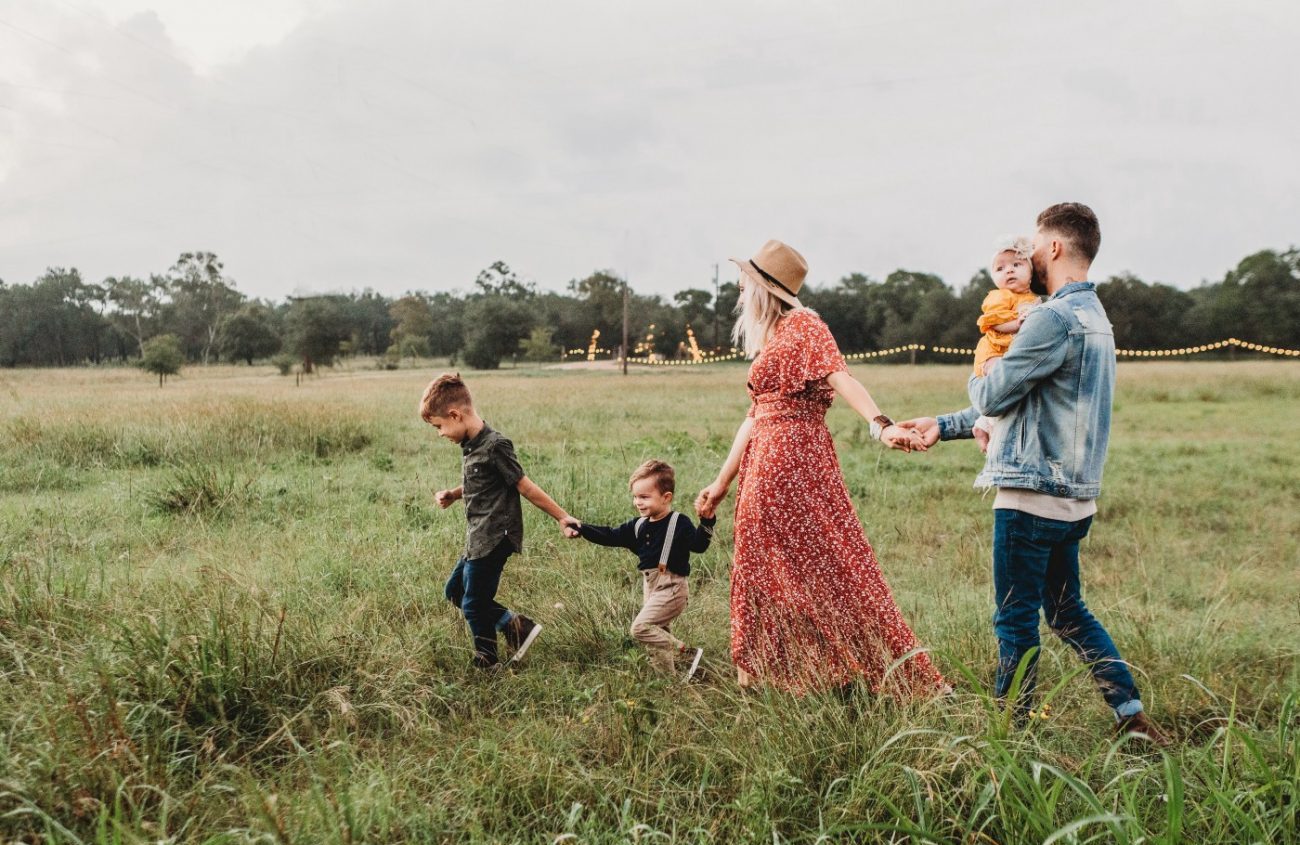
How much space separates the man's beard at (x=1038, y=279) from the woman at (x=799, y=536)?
2.65 ft

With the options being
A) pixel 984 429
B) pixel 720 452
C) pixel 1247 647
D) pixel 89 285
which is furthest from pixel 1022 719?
pixel 89 285

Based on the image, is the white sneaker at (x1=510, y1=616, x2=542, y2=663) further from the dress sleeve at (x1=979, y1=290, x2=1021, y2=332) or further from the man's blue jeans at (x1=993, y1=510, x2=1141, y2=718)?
the dress sleeve at (x1=979, y1=290, x2=1021, y2=332)

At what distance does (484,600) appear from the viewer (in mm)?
3973

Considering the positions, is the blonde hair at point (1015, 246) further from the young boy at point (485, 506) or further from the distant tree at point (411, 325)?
the distant tree at point (411, 325)

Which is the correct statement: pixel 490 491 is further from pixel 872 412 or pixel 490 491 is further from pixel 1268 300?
pixel 1268 300

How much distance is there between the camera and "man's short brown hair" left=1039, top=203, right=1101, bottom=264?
3059 mm

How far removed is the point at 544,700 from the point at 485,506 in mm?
1008

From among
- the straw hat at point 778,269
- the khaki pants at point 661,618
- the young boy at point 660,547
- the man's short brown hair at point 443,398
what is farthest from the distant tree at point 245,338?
the straw hat at point 778,269

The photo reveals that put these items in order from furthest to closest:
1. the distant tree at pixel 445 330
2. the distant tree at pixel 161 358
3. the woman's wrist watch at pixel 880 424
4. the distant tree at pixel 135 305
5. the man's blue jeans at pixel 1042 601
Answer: the distant tree at pixel 445 330
the distant tree at pixel 135 305
the distant tree at pixel 161 358
the woman's wrist watch at pixel 880 424
the man's blue jeans at pixel 1042 601

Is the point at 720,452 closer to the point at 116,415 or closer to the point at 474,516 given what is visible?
the point at 474,516

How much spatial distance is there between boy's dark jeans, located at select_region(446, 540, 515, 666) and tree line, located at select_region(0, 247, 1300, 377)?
43178 millimetres

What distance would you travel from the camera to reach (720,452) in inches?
443

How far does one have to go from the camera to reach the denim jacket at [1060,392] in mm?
2963

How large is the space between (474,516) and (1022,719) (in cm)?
270
